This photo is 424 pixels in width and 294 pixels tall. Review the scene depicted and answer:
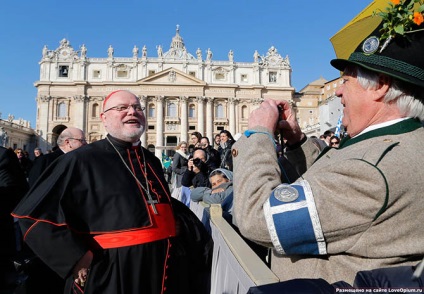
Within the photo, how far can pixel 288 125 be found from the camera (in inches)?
62.5

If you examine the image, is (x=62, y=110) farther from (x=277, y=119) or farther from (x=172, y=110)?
(x=277, y=119)

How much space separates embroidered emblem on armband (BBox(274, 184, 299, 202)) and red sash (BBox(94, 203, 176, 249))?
4.25ft

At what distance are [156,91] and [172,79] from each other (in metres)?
2.78

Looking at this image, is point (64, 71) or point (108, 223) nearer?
point (108, 223)

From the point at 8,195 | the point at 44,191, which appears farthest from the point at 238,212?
the point at 8,195

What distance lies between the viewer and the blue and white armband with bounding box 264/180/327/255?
3.19 feet

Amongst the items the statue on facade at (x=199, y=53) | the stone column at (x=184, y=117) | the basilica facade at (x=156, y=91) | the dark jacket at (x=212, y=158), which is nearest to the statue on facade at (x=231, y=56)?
the basilica facade at (x=156, y=91)

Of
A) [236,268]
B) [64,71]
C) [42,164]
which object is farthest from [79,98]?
[236,268]

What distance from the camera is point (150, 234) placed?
2098 millimetres

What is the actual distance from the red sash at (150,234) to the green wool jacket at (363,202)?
1.14 meters

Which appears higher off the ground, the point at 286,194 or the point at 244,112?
the point at 244,112

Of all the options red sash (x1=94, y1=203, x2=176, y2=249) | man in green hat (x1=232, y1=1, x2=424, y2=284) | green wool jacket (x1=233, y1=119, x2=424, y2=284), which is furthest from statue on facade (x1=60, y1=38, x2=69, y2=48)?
green wool jacket (x1=233, y1=119, x2=424, y2=284)

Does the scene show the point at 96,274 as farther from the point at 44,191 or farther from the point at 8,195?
the point at 8,195

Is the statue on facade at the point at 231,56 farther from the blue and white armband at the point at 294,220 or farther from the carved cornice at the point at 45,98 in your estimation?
the blue and white armband at the point at 294,220
